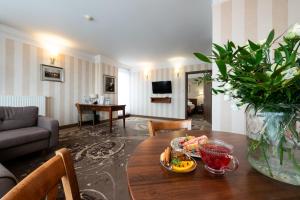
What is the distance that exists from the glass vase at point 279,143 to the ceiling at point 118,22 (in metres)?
2.43

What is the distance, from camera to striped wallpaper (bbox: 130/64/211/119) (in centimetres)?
589

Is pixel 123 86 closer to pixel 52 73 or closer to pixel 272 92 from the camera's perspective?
pixel 52 73

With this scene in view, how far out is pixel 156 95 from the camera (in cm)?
646

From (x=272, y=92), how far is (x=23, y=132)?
2.99 meters

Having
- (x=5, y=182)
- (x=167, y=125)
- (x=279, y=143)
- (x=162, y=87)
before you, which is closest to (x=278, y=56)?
(x=279, y=143)

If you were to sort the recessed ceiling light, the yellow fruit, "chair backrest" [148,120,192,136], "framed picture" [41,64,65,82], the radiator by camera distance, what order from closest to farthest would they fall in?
the yellow fruit
"chair backrest" [148,120,192,136]
the recessed ceiling light
the radiator
"framed picture" [41,64,65,82]

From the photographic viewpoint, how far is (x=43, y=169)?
417 mm

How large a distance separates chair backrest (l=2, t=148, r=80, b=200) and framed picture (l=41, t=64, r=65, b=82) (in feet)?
13.6

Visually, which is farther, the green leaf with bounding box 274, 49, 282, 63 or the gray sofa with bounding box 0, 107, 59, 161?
the gray sofa with bounding box 0, 107, 59, 161

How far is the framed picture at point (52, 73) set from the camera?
12.3 feet

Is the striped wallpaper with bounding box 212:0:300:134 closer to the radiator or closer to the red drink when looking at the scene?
the red drink

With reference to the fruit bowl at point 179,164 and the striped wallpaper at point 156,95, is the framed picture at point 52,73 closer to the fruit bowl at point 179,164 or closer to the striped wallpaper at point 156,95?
the striped wallpaper at point 156,95

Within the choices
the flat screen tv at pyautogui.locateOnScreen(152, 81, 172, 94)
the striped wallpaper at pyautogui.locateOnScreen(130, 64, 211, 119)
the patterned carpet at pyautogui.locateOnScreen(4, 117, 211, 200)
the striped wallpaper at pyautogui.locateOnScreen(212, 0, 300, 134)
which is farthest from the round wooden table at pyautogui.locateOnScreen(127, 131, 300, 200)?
the flat screen tv at pyautogui.locateOnScreen(152, 81, 172, 94)

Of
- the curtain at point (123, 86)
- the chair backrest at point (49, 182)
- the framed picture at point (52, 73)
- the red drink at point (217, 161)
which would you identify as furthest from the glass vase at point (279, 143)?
the curtain at point (123, 86)
